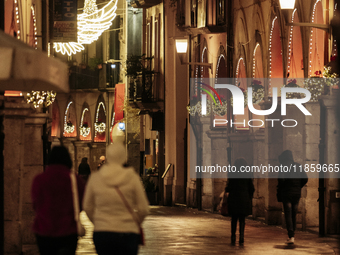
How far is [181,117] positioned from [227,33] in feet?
20.1

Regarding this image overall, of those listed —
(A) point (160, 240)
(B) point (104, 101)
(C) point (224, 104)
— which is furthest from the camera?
(B) point (104, 101)

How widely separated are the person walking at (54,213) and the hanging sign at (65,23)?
44.2 feet

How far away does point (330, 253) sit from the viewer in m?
13.2

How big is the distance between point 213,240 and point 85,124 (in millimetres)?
30280

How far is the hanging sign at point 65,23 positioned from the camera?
820 inches

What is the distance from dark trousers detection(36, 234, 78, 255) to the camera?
7636 millimetres

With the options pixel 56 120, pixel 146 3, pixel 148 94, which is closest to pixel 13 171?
pixel 148 94

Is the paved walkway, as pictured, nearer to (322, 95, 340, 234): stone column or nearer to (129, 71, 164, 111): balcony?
(322, 95, 340, 234): stone column

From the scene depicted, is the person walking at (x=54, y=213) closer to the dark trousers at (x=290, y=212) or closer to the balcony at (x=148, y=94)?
the dark trousers at (x=290, y=212)

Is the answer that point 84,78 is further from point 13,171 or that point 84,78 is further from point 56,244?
point 56,244

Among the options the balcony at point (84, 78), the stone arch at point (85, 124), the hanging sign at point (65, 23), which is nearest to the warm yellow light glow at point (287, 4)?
the hanging sign at point (65, 23)

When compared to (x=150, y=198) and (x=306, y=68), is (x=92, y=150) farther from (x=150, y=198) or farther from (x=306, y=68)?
(x=306, y=68)

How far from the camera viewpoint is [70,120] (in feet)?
151

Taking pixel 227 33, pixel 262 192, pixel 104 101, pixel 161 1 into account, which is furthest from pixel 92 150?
pixel 262 192
